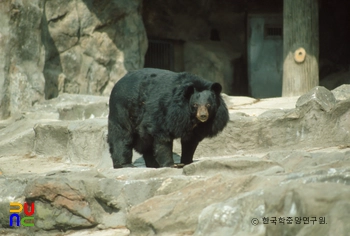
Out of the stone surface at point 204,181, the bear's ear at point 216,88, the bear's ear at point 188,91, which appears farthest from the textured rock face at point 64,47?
the bear's ear at point 216,88

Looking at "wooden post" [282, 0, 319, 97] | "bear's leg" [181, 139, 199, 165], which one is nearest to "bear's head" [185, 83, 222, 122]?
"bear's leg" [181, 139, 199, 165]

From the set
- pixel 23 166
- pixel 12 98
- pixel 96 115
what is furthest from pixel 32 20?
pixel 23 166

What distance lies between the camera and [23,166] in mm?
9328

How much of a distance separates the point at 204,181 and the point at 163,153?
1789 mm

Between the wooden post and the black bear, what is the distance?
483 cm

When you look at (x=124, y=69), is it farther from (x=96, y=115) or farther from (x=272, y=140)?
(x=272, y=140)

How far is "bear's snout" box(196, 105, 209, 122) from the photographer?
7.53 m

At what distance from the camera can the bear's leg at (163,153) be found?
7.68 metres

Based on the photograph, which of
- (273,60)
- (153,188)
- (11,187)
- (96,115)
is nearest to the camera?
(153,188)

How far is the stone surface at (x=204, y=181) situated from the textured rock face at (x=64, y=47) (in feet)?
6.47

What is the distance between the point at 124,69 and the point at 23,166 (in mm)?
5443

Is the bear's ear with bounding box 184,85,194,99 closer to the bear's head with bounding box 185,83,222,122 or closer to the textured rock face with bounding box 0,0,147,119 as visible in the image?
the bear's head with bounding box 185,83,222,122

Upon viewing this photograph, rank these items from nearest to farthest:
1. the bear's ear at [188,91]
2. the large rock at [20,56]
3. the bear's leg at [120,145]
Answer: the bear's ear at [188,91] → the bear's leg at [120,145] → the large rock at [20,56]

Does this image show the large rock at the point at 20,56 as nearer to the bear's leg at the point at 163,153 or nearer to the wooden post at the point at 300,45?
the wooden post at the point at 300,45
